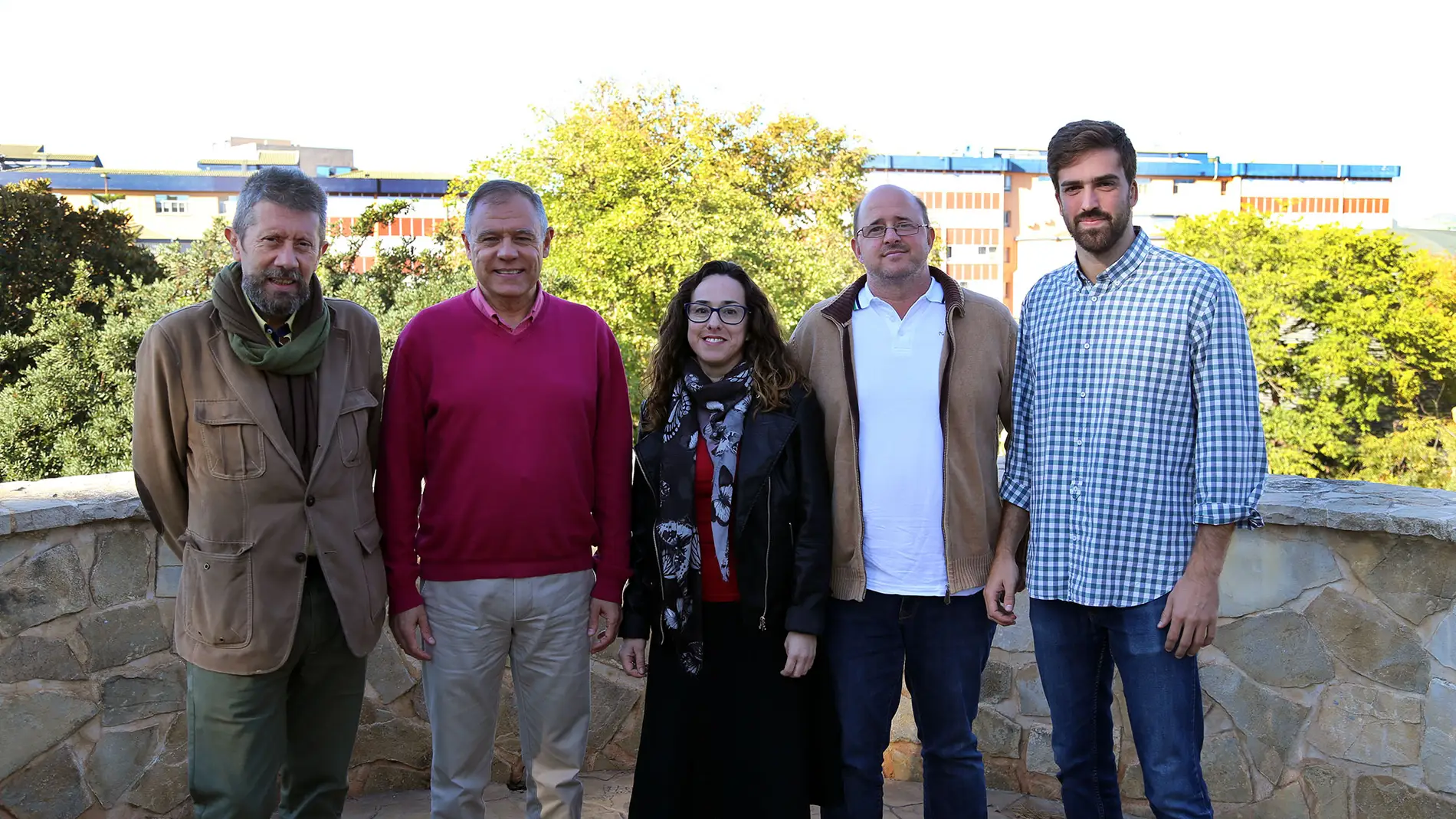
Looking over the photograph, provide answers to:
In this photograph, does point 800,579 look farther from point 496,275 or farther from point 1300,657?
point 1300,657

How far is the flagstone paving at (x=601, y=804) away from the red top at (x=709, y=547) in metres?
0.93

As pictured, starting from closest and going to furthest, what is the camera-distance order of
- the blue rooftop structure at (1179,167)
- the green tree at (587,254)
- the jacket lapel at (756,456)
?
the jacket lapel at (756,456), the green tree at (587,254), the blue rooftop structure at (1179,167)

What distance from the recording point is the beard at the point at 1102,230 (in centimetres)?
225

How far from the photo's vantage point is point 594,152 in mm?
24016

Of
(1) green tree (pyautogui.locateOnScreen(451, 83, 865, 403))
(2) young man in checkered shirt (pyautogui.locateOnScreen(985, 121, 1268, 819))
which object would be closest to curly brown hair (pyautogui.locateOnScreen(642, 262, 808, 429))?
(2) young man in checkered shirt (pyautogui.locateOnScreen(985, 121, 1268, 819))

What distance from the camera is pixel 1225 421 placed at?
2076 millimetres

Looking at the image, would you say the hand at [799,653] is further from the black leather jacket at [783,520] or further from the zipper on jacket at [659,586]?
the zipper on jacket at [659,586]

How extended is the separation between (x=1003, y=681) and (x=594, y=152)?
876 inches

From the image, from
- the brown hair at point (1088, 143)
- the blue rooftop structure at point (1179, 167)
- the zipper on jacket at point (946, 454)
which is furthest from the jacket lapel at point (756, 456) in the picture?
the blue rooftop structure at point (1179, 167)

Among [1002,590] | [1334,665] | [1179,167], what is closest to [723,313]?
[1002,590]

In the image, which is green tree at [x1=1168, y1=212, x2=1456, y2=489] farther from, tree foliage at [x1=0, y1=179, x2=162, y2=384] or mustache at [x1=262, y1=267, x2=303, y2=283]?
mustache at [x1=262, y1=267, x2=303, y2=283]

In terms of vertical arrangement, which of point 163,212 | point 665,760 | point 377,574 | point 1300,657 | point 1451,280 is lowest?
point 665,760

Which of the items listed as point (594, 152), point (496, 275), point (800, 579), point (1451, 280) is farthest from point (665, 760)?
point (1451, 280)

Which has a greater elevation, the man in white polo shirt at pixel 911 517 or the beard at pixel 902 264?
the beard at pixel 902 264
